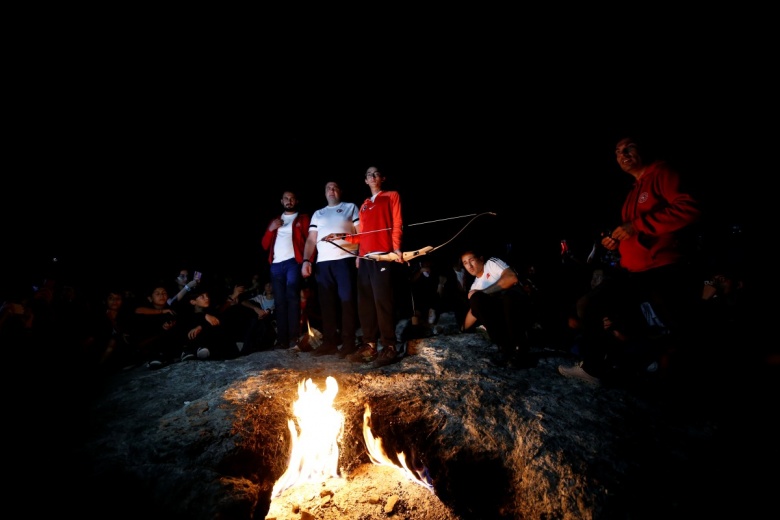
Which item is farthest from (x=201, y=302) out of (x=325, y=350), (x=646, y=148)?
(x=646, y=148)

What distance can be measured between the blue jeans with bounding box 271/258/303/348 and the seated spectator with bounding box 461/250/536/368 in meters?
2.56

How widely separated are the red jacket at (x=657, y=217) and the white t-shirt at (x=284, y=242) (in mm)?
4135

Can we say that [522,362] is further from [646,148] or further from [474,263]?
[646,148]

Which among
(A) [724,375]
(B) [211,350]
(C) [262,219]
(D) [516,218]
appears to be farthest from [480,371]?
(C) [262,219]

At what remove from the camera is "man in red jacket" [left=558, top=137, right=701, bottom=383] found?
2535mm

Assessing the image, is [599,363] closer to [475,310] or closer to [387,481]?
[475,310]

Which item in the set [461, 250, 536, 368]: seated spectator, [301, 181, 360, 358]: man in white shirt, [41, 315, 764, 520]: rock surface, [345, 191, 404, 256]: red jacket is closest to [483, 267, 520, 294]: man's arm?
[461, 250, 536, 368]: seated spectator

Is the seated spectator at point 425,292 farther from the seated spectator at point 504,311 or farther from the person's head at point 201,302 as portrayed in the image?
the person's head at point 201,302

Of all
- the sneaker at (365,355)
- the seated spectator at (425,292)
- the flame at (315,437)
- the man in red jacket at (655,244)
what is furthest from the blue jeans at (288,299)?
the man in red jacket at (655,244)

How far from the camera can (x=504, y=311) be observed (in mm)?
3727

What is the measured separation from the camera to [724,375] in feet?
8.16

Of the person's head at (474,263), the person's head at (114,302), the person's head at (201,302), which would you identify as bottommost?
the person's head at (201,302)

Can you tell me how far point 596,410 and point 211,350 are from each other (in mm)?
5207

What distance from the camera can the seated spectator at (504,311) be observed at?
3630 millimetres
